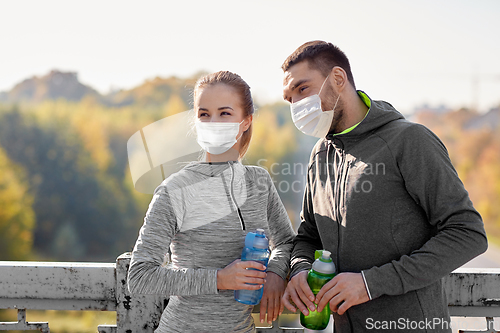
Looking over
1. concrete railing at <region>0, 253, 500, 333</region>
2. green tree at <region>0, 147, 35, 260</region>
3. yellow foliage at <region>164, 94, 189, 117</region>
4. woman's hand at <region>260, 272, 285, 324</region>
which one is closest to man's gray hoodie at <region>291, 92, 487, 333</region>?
woman's hand at <region>260, 272, 285, 324</region>

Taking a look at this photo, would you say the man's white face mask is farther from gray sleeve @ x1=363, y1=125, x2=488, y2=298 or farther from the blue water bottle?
the blue water bottle

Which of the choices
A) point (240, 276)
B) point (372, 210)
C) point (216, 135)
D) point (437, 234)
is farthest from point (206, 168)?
point (437, 234)

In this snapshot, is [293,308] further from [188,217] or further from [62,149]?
[62,149]

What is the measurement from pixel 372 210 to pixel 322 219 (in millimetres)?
288

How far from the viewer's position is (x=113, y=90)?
76.4 metres

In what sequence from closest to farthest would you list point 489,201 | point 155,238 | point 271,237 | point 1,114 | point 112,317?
point 155,238
point 271,237
point 112,317
point 1,114
point 489,201

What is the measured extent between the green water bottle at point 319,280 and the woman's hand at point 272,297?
0.42 feet

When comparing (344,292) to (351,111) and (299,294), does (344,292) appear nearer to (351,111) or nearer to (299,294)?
(299,294)

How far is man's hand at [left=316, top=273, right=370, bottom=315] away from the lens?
1764 mm

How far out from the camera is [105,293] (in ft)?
7.55

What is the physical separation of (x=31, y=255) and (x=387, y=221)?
189 feet

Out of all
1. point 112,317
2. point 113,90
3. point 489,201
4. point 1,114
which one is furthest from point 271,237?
point 113,90

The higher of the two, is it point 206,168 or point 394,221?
point 206,168

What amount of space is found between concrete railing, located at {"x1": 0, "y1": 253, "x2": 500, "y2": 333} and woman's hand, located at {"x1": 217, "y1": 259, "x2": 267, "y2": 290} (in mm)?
608
